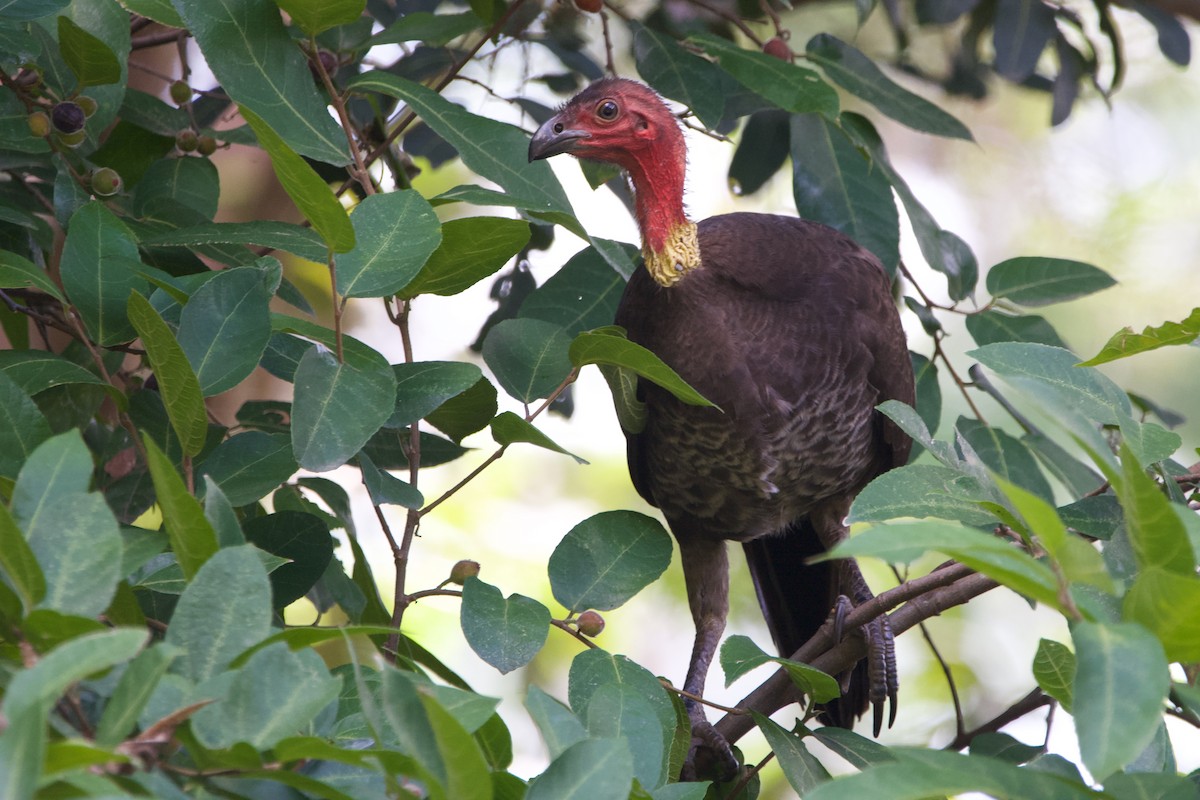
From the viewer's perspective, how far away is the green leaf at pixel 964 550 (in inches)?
28.8

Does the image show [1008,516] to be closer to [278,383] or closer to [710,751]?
[710,751]

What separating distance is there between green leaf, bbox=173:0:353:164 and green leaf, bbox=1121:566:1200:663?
100 cm

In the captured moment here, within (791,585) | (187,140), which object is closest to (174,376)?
(187,140)

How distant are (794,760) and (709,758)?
0.62m

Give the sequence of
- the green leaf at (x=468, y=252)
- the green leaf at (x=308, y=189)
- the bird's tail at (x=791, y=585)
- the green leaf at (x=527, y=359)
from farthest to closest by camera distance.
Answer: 1. the bird's tail at (x=791, y=585)
2. the green leaf at (x=527, y=359)
3. the green leaf at (x=468, y=252)
4. the green leaf at (x=308, y=189)

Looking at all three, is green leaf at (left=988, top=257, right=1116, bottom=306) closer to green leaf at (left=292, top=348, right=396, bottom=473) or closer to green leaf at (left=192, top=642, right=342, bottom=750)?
green leaf at (left=292, top=348, right=396, bottom=473)

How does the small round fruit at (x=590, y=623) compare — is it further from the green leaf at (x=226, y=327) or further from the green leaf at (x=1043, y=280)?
the green leaf at (x=1043, y=280)

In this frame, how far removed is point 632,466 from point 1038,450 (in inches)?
29.0

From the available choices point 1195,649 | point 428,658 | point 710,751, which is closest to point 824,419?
point 710,751

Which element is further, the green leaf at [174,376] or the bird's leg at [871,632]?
the bird's leg at [871,632]

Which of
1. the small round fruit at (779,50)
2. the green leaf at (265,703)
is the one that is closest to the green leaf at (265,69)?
the green leaf at (265,703)

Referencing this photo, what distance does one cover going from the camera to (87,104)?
150cm

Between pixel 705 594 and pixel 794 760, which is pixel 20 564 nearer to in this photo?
pixel 794 760

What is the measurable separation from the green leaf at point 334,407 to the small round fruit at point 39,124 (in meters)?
0.53
